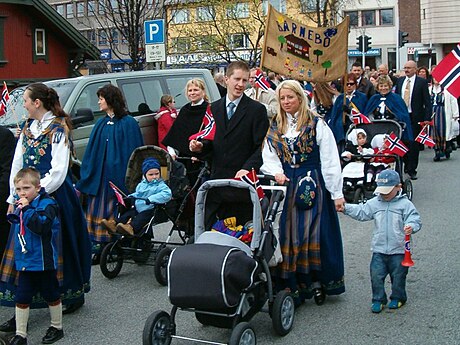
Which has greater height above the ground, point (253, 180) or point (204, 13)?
point (204, 13)

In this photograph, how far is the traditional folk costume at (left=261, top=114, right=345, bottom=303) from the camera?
6.36 m

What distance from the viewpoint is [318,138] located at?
641 centimetres

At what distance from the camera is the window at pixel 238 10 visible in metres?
34.6

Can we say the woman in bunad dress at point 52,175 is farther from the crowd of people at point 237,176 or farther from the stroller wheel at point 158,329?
the stroller wheel at point 158,329

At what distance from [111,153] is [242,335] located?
3798 mm

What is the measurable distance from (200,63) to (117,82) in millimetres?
26603

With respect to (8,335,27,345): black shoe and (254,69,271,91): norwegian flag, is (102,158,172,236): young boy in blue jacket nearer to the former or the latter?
(8,335,27,345): black shoe

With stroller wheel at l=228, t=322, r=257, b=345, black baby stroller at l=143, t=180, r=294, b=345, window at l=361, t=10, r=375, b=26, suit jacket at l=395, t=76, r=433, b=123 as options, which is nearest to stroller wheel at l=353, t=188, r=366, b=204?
suit jacket at l=395, t=76, r=433, b=123

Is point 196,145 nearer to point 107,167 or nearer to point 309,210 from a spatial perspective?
point 309,210

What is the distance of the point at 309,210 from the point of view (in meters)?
6.43

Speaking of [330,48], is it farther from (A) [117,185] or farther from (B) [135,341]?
(B) [135,341]

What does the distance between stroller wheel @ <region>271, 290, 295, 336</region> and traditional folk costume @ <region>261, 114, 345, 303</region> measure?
0.38m

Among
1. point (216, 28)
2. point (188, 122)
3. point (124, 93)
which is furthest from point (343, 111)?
point (216, 28)

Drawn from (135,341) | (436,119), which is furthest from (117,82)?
(436,119)
